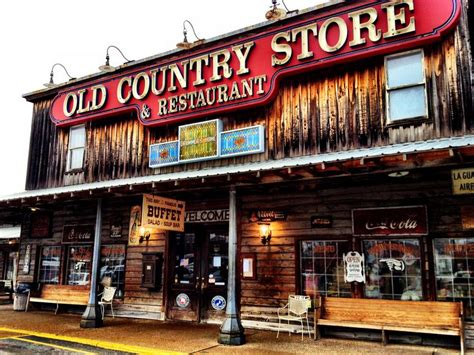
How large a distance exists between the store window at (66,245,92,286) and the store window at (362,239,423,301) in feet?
25.8

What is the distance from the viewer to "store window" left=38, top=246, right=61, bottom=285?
1300 cm

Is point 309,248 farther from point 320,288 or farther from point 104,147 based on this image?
point 104,147

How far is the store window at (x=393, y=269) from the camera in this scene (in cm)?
802

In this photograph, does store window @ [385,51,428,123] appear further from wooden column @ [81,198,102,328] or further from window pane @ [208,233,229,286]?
wooden column @ [81,198,102,328]

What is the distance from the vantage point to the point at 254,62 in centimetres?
1014

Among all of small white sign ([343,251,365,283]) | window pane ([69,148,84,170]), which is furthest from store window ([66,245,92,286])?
small white sign ([343,251,365,283])

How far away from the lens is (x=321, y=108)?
9359 millimetres

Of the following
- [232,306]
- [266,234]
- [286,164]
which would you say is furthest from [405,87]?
[232,306]

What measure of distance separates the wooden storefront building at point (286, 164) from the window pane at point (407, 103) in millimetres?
23

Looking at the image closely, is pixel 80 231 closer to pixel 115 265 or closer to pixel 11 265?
pixel 115 265

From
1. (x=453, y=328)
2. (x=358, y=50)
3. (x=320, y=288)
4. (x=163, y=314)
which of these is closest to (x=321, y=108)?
(x=358, y=50)

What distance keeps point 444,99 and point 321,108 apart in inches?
95.5

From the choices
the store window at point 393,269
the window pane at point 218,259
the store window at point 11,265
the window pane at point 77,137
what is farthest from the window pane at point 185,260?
the store window at point 11,265

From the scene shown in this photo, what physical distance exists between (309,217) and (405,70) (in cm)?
356
